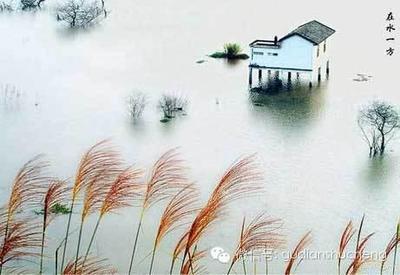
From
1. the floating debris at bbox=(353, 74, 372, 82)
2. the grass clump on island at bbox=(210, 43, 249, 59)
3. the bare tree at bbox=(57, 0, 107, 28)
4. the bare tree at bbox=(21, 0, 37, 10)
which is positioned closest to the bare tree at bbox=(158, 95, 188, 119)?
the grass clump on island at bbox=(210, 43, 249, 59)

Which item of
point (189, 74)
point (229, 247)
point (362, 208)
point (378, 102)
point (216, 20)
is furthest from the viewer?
point (216, 20)

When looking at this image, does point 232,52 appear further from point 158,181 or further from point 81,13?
point 158,181

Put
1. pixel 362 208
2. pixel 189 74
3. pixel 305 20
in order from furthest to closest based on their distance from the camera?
1. pixel 305 20
2. pixel 189 74
3. pixel 362 208

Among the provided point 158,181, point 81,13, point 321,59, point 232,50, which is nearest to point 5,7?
point 81,13

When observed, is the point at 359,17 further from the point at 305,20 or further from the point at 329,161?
the point at 329,161

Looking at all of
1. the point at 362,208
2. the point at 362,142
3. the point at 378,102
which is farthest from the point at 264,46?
the point at 362,208

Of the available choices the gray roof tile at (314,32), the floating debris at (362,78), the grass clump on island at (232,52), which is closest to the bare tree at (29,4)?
the grass clump on island at (232,52)

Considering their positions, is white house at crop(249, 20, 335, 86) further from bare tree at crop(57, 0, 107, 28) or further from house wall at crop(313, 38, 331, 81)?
bare tree at crop(57, 0, 107, 28)
